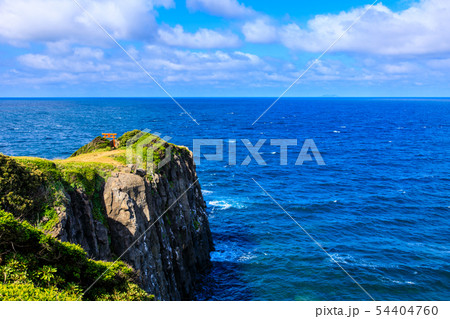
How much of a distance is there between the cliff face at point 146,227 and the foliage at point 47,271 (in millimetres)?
3711

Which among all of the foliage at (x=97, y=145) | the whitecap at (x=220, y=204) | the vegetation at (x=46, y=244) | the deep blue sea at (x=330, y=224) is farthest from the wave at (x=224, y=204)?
the vegetation at (x=46, y=244)

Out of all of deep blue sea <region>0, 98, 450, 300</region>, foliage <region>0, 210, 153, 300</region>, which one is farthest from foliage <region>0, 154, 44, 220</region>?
deep blue sea <region>0, 98, 450, 300</region>

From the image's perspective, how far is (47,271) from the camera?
15.2 metres

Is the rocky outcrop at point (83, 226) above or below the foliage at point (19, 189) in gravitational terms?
below

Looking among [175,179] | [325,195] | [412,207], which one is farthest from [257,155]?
[175,179]

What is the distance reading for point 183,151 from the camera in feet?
143

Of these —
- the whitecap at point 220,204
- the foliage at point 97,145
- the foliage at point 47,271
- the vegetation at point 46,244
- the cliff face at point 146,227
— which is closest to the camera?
the foliage at point 47,271

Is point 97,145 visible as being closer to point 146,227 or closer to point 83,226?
point 146,227

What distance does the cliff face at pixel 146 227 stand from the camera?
2328 cm

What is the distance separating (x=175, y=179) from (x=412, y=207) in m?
44.8

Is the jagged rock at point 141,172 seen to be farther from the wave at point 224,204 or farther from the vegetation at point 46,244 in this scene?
the wave at point 224,204

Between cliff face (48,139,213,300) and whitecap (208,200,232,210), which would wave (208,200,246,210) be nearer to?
whitecap (208,200,232,210)

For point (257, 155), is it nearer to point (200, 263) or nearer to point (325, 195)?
point (325, 195)

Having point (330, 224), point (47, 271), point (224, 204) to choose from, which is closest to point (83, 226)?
point (47, 271)
